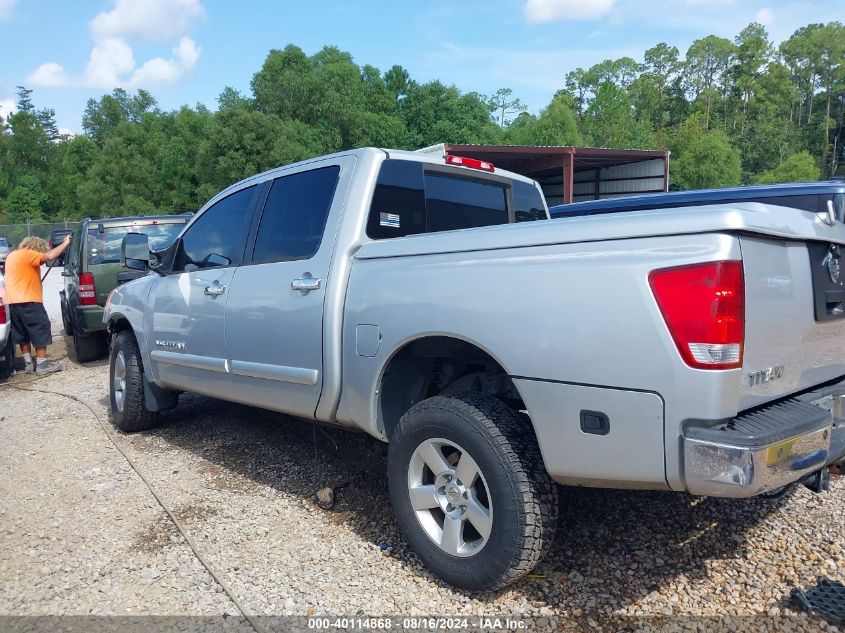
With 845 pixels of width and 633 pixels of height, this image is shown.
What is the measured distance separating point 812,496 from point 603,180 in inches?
929

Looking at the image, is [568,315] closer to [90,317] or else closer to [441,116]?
[90,317]

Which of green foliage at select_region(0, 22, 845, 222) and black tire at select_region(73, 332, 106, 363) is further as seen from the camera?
green foliage at select_region(0, 22, 845, 222)

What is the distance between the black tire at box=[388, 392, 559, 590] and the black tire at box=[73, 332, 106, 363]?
769 cm

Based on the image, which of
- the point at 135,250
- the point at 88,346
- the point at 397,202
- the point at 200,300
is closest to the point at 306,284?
the point at 397,202

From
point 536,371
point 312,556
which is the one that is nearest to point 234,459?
point 312,556

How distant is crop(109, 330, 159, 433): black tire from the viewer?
17.1 feet

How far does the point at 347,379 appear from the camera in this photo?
3227 mm

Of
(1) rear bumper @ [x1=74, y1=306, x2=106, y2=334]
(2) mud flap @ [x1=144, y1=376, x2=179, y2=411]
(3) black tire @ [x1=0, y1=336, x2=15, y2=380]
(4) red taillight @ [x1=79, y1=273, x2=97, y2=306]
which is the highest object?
(4) red taillight @ [x1=79, y1=273, x2=97, y2=306]

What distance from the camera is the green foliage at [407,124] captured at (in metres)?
43.8

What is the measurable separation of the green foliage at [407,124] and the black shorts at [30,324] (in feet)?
90.5

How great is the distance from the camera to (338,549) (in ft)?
10.7

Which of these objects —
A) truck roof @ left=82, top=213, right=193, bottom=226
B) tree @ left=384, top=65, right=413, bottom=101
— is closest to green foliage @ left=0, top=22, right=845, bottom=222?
tree @ left=384, top=65, right=413, bottom=101

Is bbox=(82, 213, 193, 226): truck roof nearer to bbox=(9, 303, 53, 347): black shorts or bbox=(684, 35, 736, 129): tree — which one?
bbox=(9, 303, 53, 347): black shorts

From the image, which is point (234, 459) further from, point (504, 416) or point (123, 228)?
point (123, 228)
